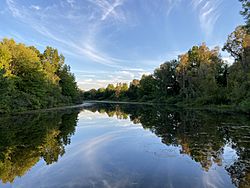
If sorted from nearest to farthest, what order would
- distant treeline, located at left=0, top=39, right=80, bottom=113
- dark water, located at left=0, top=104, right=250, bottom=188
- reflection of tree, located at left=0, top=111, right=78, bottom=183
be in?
dark water, located at left=0, top=104, right=250, bottom=188, reflection of tree, located at left=0, top=111, right=78, bottom=183, distant treeline, located at left=0, top=39, right=80, bottom=113

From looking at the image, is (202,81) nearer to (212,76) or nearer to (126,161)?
(212,76)

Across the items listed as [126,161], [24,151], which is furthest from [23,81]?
[126,161]

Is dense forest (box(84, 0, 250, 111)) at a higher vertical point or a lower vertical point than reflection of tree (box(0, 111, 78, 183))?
higher

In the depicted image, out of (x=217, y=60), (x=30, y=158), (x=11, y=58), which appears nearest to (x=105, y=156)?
(x=30, y=158)

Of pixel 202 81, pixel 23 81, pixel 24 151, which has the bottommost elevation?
pixel 24 151

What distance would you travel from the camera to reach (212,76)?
43812mm

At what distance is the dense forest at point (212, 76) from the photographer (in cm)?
3503

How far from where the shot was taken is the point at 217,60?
52469mm

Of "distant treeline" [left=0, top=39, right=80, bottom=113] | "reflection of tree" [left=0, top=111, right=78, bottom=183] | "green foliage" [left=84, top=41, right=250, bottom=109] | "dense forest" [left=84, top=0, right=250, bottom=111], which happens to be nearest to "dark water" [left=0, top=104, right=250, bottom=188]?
"reflection of tree" [left=0, top=111, right=78, bottom=183]

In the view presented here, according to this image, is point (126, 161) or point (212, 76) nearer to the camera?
point (126, 161)

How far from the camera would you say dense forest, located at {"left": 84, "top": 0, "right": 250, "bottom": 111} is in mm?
35025

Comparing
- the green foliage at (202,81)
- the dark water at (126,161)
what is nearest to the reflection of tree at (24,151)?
the dark water at (126,161)

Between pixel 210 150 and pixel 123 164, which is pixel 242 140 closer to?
pixel 210 150

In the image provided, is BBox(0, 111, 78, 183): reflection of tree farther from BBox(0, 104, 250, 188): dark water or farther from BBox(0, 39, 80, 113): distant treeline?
BBox(0, 39, 80, 113): distant treeline
